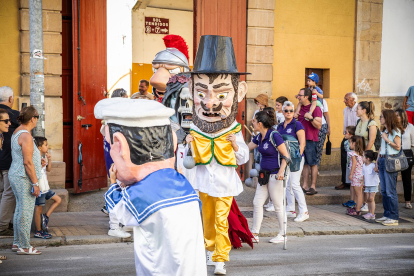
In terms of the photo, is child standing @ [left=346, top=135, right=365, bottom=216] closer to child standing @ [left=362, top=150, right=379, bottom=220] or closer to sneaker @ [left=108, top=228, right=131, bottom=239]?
child standing @ [left=362, top=150, right=379, bottom=220]

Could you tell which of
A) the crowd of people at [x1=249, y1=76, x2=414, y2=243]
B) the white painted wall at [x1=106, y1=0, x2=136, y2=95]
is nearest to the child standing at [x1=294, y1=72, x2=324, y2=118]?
the crowd of people at [x1=249, y1=76, x2=414, y2=243]

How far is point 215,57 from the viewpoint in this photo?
554cm

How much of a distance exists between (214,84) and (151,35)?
1252cm

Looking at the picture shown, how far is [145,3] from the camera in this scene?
16500 mm

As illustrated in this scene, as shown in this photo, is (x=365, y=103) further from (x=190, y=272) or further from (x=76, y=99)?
(x=190, y=272)

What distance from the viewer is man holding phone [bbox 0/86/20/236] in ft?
22.2

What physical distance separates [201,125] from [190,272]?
2626 mm

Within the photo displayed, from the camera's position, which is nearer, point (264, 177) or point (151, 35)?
point (264, 177)

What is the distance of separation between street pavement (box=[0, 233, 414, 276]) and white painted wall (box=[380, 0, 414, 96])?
5.93 meters

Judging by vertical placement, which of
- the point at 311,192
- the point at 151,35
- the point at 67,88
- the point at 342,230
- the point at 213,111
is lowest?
the point at 342,230

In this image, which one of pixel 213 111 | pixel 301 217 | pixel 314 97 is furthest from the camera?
pixel 314 97

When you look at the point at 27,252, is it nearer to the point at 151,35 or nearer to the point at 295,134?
the point at 295,134

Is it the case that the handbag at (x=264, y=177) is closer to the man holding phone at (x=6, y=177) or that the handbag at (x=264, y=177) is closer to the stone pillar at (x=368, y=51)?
the man holding phone at (x=6, y=177)

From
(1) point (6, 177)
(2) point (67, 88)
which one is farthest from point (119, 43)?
(1) point (6, 177)
